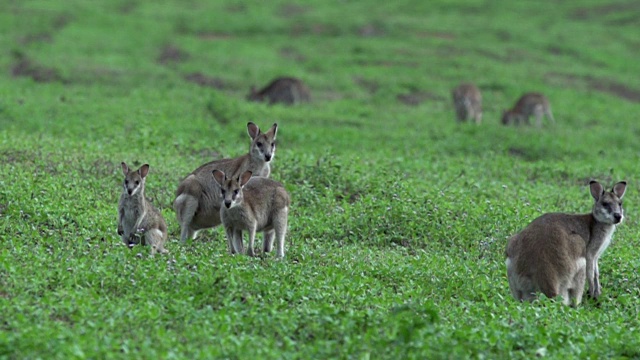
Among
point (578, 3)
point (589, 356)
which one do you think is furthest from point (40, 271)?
point (578, 3)

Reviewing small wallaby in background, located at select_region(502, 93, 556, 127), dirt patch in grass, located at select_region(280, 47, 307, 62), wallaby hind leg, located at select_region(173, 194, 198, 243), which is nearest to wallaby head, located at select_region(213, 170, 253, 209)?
wallaby hind leg, located at select_region(173, 194, 198, 243)

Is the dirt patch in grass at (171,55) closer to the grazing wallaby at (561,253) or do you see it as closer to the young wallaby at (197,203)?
the young wallaby at (197,203)

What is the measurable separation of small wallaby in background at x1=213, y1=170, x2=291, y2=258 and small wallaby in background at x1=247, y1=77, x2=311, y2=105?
13053 mm

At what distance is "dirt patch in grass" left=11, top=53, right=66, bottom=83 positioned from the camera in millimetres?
24734

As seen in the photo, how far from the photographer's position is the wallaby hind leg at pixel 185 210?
11461mm

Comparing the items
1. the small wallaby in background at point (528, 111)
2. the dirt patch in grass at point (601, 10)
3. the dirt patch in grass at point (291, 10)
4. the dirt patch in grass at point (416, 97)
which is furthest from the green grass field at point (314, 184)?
the dirt patch in grass at point (601, 10)

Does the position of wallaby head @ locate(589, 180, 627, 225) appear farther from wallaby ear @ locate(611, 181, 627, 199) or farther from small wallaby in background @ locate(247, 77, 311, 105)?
small wallaby in background @ locate(247, 77, 311, 105)

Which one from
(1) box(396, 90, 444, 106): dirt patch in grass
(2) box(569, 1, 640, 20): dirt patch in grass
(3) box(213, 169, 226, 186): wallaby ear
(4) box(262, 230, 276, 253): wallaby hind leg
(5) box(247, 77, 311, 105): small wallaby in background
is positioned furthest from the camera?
(2) box(569, 1, 640, 20): dirt patch in grass

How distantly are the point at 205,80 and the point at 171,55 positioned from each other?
13.2 feet

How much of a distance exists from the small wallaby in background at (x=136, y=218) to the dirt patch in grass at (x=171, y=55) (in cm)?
1913

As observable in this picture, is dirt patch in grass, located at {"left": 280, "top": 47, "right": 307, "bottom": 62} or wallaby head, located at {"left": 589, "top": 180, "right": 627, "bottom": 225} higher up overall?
dirt patch in grass, located at {"left": 280, "top": 47, "right": 307, "bottom": 62}

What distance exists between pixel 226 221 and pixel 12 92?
12.1 m

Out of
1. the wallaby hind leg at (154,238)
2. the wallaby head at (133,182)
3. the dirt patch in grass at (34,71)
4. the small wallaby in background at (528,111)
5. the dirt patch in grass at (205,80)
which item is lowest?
the wallaby hind leg at (154,238)

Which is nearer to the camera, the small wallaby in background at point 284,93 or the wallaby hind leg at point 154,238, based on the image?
the wallaby hind leg at point 154,238
